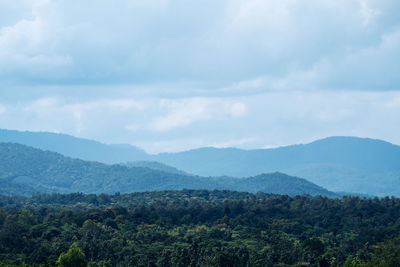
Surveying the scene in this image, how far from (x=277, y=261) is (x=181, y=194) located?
10241cm

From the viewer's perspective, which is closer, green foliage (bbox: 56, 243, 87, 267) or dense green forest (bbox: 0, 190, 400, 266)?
green foliage (bbox: 56, 243, 87, 267)

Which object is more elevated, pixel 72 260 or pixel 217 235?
pixel 217 235

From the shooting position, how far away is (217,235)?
10531 cm

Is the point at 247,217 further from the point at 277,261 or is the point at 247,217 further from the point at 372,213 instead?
the point at 277,261

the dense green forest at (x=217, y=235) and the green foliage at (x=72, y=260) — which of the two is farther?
the dense green forest at (x=217, y=235)

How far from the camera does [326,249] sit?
91.2m

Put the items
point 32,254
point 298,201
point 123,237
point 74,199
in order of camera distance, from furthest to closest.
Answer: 1. point 74,199
2. point 298,201
3. point 123,237
4. point 32,254

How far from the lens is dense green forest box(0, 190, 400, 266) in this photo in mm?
84125

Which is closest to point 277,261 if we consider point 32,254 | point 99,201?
point 32,254

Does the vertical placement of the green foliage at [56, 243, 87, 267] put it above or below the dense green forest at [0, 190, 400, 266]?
below

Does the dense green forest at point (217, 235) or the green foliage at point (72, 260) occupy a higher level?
the dense green forest at point (217, 235)

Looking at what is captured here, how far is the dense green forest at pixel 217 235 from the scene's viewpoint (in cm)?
8412

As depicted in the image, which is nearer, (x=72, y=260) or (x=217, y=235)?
(x=72, y=260)

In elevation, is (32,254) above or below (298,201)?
below
